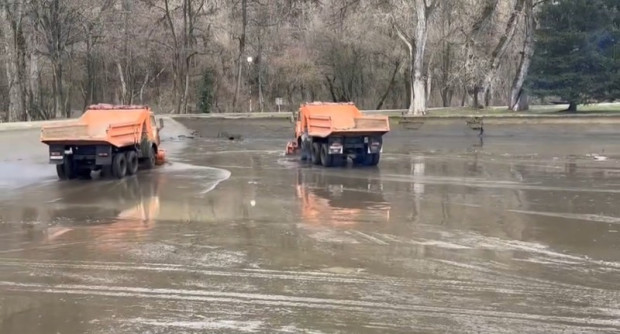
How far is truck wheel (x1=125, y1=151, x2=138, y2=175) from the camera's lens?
20.8 m

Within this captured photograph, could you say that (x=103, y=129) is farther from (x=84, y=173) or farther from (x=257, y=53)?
(x=257, y=53)

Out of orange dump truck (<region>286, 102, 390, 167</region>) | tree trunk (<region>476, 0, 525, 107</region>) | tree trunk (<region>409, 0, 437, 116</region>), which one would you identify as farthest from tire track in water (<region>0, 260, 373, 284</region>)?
tree trunk (<region>476, 0, 525, 107</region>)

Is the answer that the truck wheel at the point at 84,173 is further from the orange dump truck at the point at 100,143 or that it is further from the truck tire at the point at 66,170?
the truck tire at the point at 66,170

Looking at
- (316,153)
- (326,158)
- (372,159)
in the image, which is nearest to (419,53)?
(372,159)

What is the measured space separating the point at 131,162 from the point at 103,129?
123 cm

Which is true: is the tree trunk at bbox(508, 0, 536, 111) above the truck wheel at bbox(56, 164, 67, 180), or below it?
above

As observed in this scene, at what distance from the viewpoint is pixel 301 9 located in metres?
59.8

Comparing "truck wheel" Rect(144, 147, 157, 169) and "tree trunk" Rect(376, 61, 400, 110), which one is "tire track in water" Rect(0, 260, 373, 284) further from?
"tree trunk" Rect(376, 61, 400, 110)

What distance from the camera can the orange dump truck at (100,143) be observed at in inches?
760

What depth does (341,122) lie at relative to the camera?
23.3m

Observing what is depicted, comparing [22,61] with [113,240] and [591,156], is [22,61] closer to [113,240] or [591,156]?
[591,156]

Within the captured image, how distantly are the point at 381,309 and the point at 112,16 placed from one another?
154 ft

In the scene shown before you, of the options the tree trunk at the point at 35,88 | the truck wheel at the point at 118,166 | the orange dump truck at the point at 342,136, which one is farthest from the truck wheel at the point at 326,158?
the tree trunk at the point at 35,88

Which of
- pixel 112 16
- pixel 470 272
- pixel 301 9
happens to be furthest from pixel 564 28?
pixel 470 272
